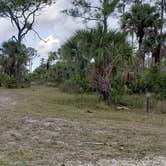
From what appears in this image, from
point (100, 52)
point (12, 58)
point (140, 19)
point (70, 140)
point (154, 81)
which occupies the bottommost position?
point (70, 140)

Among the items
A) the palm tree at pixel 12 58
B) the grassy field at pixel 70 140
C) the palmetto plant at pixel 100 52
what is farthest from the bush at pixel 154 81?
the palm tree at pixel 12 58

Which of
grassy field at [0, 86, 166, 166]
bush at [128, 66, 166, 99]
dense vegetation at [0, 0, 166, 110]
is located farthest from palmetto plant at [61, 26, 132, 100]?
grassy field at [0, 86, 166, 166]

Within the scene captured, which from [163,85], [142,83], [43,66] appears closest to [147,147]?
[163,85]

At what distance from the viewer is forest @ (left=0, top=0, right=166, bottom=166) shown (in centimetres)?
600

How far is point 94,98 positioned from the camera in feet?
51.9

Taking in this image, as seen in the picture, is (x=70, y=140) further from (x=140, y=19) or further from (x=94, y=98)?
(x=140, y=19)

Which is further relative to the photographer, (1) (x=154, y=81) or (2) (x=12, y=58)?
(2) (x=12, y=58)

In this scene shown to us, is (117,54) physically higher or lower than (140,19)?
lower

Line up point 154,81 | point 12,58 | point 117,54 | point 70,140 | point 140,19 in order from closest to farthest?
point 70,140 → point 117,54 → point 154,81 → point 140,19 → point 12,58

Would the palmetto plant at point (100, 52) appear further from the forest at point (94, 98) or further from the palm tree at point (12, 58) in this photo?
the palm tree at point (12, 58)

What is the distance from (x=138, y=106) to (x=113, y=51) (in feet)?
8.07

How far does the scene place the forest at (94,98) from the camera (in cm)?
600

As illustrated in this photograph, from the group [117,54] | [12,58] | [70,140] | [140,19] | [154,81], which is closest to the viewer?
[70,140]

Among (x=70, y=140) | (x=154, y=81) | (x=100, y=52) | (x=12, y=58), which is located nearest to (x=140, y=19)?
(x=154, y=81)
